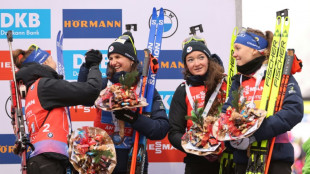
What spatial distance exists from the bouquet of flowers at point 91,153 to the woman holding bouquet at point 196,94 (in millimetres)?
567

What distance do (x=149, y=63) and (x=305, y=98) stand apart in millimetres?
2099

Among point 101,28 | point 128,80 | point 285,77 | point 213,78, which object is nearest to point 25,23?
point 101,28

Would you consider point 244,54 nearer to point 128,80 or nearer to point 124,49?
point 128,80

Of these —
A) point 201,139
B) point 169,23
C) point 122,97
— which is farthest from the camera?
point 169,23

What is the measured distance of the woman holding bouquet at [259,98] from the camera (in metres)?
3.48

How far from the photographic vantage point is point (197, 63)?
13.8 feet

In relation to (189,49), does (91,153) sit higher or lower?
lower

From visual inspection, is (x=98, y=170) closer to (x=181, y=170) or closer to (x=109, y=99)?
(x=109, y=99)

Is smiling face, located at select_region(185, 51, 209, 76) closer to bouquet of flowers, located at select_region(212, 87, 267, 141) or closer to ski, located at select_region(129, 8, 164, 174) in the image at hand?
ski, located at select_region(129, 8, 164, 174)

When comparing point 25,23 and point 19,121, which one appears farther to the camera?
point 25,23

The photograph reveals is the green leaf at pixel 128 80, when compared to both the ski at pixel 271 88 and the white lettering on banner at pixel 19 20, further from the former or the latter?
the white lettering on banner at pixel 19 20

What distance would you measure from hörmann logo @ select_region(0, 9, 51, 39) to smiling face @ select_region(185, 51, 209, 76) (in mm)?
1581

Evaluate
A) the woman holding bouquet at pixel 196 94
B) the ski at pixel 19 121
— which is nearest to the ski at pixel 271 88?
the woman holding bouquet at pixel 196 94

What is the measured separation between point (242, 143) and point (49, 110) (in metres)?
1.38
